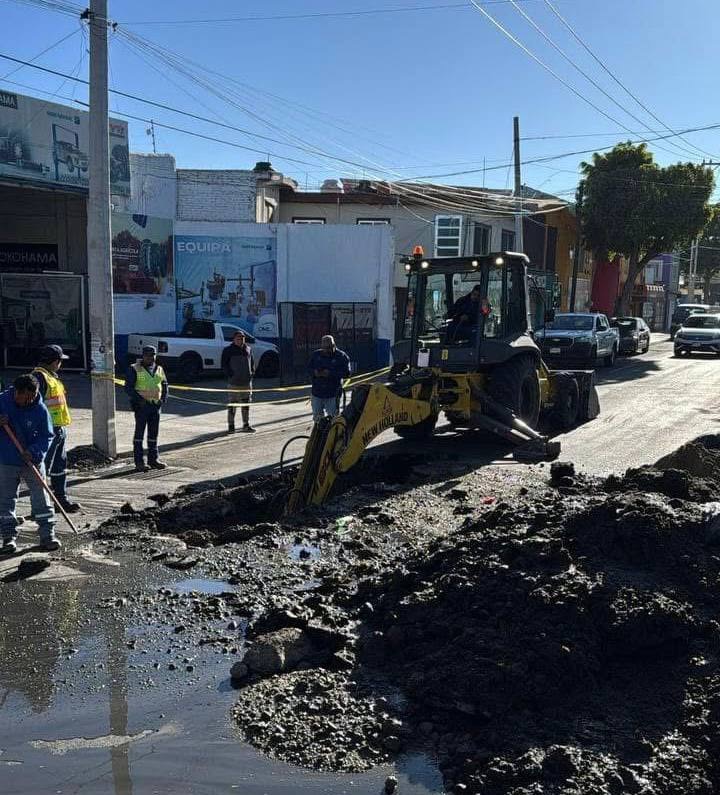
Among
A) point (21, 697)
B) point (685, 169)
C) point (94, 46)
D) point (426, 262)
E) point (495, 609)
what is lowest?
point (21, 697)

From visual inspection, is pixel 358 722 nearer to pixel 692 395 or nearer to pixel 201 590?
pixel 201 590

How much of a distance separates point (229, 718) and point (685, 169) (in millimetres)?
39279

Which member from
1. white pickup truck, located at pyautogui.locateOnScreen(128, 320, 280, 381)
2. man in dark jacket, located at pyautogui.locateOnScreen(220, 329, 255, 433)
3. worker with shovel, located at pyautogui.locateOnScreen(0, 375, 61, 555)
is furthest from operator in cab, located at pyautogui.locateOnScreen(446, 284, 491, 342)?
white pickup truck, located at pyautogui.locateOnScreen(128, 320, 280, 381)

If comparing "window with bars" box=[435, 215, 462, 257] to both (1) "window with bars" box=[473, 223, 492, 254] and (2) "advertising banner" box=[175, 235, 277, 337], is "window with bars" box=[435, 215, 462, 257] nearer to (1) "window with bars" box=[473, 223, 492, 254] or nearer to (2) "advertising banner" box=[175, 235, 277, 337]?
(1) "window with bars" box=[473, 223, 492, 254]

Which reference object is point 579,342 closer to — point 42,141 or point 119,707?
point 42,141

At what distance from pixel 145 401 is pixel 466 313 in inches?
192

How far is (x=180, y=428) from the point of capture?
15.1 meters

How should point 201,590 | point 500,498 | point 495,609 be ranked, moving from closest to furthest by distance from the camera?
1. point 495,609
2. point 201,590
3. point 500,498

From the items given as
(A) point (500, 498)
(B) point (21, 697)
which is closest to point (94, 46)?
(A) point (500, 498)

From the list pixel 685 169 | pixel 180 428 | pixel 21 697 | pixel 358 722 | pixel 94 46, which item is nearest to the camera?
pixel 358 722

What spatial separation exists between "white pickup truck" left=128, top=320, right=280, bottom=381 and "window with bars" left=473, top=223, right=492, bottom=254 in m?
13.5

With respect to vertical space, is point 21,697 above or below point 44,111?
below

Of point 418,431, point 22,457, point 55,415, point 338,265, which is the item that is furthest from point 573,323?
point 22,457

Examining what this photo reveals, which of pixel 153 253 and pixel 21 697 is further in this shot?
pixel 153 253
